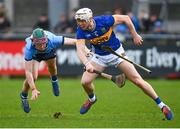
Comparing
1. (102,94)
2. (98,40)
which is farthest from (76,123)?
(102,94)

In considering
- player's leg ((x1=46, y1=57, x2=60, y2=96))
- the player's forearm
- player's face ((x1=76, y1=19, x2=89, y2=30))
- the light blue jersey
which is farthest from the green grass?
player's face ((x1=76, y1=19, x2=89, y2=30))

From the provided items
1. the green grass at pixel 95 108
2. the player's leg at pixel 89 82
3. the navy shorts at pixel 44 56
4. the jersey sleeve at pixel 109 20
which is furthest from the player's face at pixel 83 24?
the green grass at pixel 95 108

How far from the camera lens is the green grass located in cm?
1298

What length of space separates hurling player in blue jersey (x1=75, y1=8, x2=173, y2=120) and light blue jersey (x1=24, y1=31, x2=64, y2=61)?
2.87 ft

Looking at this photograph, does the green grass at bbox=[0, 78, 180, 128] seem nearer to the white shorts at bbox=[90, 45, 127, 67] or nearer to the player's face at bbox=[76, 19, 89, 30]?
the white shorts at bbox=[90, 45, 127, 67]

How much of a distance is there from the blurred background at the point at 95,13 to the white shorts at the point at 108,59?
10.1 m

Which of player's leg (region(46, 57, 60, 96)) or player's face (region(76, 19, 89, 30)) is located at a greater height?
player's face (region(76, 19, 89, 30))

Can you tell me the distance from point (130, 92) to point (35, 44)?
6921 millimetres

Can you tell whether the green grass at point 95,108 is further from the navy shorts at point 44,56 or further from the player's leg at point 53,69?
the navy shorts at point 44,56

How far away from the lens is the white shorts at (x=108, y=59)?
13.6 meters

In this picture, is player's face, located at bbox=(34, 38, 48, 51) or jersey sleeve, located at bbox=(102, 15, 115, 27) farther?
player's face, located at bbox=(34, 38, 48, 51)

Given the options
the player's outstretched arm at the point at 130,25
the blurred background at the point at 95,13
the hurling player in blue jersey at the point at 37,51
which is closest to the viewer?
the player's outstretched arm at the point at 130,25

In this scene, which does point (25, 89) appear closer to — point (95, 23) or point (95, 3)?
point (95, 23)

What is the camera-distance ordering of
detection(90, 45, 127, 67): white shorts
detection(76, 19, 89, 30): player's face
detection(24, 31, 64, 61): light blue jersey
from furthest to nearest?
detection(24, 31, 64, 61): light blue jersey, detection(90, 45, 127, 67): white shorts, detection(76, 19, 89, 30): player's face
